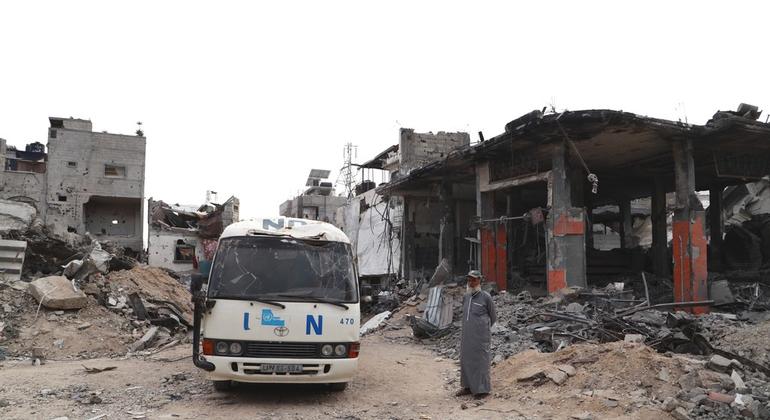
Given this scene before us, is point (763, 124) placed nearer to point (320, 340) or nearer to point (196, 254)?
point (320, 340)

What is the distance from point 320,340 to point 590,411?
306 cm

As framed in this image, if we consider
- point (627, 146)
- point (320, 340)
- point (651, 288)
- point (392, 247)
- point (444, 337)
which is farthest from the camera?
point (392, 247)

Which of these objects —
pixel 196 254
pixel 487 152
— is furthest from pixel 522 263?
pixel 196 254

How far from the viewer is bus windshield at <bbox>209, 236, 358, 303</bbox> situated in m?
6.48

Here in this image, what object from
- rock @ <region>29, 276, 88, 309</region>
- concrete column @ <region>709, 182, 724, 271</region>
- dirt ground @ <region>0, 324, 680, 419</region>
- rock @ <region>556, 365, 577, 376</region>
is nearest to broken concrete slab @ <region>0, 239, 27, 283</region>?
rock @ <region>29, 276, 88, 309</region>

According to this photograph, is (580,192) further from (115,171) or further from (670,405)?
(115,171)

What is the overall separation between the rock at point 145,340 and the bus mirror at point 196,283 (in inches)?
257

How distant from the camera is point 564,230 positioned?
13.9m

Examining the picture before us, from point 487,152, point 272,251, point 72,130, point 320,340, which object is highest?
point 72,130

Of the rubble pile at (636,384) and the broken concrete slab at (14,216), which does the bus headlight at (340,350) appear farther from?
the broken concrete slab at (14,216)

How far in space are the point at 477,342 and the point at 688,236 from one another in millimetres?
9825

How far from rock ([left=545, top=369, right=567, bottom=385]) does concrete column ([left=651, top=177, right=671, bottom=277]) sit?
48.4 ft

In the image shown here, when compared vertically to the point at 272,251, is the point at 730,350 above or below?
below

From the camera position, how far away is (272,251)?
6812 mm
